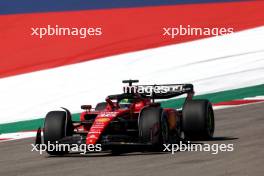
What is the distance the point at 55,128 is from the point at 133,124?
47.7 inches

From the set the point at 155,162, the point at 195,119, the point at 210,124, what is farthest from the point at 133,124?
the point at 155,162

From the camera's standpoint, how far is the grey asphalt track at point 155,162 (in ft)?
30.7

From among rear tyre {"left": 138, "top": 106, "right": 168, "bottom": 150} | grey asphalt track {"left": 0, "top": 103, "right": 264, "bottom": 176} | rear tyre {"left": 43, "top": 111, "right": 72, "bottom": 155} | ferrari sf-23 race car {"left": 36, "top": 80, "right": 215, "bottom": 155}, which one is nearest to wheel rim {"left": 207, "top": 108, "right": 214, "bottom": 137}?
ferrari sf-23 race car {"left": 36, "top": 80, "right": 215, "bottom": 155}

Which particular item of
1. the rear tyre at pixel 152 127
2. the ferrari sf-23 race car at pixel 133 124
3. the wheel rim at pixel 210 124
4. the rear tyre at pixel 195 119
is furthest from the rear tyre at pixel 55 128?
the wheel rim at pixel 210 124

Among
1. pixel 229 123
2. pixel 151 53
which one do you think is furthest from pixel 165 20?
pixel 229 123

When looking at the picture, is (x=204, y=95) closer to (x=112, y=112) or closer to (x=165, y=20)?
(x=112, y=112)

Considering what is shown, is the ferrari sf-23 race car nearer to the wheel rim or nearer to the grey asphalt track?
the wheel rim

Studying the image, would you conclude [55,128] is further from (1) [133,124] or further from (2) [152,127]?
(2) [152,127]

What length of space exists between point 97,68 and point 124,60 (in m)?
1.11

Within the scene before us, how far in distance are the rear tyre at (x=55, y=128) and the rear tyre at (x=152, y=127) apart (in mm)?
1357

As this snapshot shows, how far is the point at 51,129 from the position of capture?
12.3 metres

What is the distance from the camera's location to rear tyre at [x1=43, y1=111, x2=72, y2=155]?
12234 mm

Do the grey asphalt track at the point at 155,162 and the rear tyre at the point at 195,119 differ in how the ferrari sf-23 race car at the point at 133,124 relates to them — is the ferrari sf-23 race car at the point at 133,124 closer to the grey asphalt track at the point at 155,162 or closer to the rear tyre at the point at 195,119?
the rear tyre at the point at 195,119

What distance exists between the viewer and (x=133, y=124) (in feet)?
40.9
